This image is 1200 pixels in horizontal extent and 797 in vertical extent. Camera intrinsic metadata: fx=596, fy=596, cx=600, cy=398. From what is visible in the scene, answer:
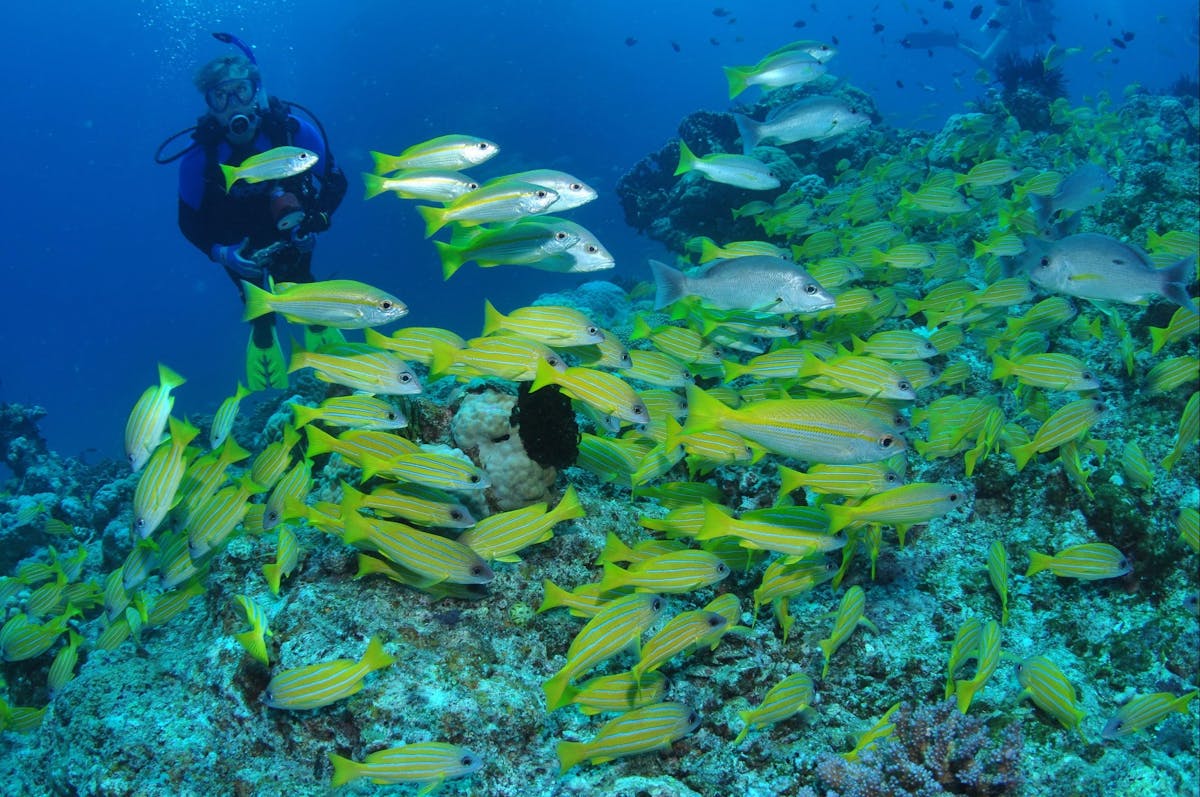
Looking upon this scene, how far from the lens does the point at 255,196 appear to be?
8336 mm

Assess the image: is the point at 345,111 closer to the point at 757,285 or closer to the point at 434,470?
the point at 757,285

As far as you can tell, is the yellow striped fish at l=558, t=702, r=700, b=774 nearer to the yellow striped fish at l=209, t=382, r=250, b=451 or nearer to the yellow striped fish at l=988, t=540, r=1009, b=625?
the yellow striped fish at l=988, t=540, r=1009, b=625

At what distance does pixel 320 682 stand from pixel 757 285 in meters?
3.66

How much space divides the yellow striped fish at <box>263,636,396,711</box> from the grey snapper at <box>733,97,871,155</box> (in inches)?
239

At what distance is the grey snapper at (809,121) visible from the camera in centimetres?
636

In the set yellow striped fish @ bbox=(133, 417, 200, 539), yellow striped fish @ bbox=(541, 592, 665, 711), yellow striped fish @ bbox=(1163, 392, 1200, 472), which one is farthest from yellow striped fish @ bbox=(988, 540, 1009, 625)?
yellow striped fish @ bbox=(133, 417, 200, 539)

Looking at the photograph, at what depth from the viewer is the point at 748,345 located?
5086mm

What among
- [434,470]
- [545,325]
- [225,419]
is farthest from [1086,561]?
[225,419]

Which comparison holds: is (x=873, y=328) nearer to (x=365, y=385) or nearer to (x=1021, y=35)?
(x=365, y=385)

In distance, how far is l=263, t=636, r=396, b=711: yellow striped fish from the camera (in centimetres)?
288

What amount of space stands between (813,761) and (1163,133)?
18.2 meters

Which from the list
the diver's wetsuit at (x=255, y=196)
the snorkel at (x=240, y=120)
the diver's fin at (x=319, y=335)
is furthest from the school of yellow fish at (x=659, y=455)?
the snorkel at (x=240, y=120)

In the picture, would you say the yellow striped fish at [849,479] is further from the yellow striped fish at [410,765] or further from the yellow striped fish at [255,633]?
the yellow striped fish at [255,633]

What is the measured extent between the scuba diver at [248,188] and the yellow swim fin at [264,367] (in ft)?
0.54
